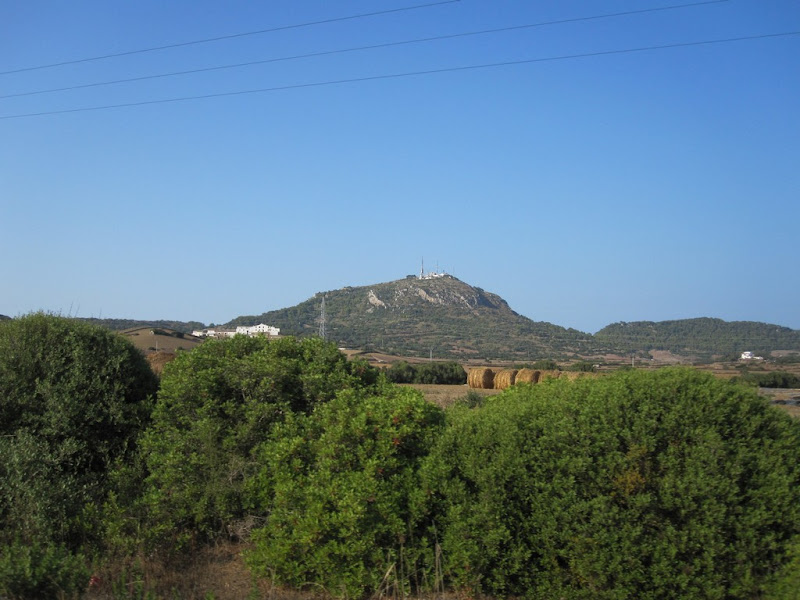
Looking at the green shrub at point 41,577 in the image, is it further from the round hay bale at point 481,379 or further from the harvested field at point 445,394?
the round hay bale at point 481,379

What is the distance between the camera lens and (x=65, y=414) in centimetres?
767

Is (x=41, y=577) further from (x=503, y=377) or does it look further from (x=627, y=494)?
(x=503, y=377)

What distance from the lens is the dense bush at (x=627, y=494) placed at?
552 centimetres

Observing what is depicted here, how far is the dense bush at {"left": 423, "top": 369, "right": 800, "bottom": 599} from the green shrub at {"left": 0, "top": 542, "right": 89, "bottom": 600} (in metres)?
2.73

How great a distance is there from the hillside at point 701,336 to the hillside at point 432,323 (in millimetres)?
5276

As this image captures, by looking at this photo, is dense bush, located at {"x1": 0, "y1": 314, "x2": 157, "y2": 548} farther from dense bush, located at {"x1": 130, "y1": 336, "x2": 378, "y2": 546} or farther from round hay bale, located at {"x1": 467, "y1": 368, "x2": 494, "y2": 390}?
round hay bale, located at {"x1": 467, "y1": 368, "x2": 494, "y2": 390}

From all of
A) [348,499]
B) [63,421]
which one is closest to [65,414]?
[63,421]

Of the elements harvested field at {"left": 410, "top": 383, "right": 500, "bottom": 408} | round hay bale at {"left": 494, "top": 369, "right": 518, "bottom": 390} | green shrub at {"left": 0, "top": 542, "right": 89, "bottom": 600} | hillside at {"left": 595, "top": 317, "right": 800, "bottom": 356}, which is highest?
hillside at {"left": 595, "top": 317, "right": 800, "bottom": 356}

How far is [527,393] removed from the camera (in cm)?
714

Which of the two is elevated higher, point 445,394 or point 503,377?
point 503,377

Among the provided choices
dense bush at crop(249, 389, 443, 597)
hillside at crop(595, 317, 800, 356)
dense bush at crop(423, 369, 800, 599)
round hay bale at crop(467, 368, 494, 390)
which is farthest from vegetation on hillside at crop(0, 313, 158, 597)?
hillside at crop(595, 317, 800, 356)

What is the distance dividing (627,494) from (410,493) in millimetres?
1735

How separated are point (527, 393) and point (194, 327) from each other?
7099 cm

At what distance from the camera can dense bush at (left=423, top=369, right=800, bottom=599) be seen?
5.52 m
